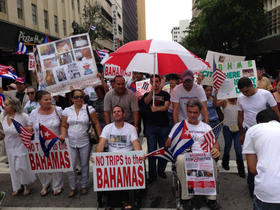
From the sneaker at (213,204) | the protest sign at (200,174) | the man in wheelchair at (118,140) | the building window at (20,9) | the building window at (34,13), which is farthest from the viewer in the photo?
the building window at (34,13)

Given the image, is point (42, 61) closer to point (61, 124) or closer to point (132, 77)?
point (61, 124)

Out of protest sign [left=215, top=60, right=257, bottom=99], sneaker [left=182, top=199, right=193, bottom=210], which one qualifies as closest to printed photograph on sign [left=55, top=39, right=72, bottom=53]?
protest sign [left=215, top=60, right=257, bottom=99]

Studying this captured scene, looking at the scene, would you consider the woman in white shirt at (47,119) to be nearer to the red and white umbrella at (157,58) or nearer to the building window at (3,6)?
the red and white umbrella at (157,58)

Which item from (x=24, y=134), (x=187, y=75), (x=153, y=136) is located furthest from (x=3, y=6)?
(x=187, y=75)

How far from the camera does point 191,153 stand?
136 inches

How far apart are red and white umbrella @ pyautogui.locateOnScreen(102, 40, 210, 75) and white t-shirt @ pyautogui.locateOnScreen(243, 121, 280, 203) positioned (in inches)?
78.5

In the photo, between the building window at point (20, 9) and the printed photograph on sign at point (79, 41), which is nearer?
the printed photograph on sign at point (79, 41)

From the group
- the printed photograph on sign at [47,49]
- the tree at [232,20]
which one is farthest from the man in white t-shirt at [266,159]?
the tree at [232,20]

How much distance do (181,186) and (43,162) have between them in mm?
2143

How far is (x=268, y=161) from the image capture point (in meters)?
2.15

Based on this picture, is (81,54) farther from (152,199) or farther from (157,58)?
(152,199)

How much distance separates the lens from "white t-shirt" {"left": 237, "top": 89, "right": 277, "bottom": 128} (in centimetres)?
386

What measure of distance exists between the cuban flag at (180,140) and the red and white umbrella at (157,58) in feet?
3.68

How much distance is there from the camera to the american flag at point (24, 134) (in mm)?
3879
